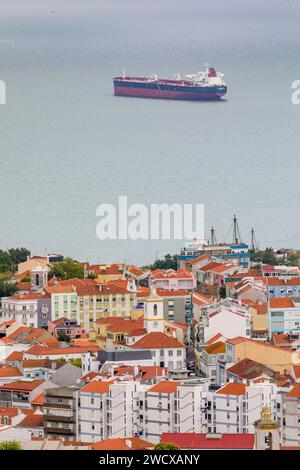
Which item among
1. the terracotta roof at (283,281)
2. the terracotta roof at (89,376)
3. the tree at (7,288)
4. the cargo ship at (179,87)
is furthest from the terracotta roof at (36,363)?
the cargo ship at (179,87)

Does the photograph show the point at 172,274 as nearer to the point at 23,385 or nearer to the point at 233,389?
the point at 23,385

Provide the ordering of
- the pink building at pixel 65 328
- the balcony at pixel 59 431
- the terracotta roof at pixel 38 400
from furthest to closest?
1. the pink building at pixel 65 328
2. the terracotta roof at pixel 38 400
3. the balcony at pixel 59 431

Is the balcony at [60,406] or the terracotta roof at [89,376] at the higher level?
the terracotta roof at [89,376]

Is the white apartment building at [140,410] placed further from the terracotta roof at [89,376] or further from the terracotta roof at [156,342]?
the terracotta roof at [156,342]

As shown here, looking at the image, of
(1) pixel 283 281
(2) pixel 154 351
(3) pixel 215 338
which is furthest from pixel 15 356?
(1) pixel 283 281

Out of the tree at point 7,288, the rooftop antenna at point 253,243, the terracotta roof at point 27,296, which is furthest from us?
the rooftop antenna at point 253,243

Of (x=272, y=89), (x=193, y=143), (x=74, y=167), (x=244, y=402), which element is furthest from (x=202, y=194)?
(x=244, y=402)

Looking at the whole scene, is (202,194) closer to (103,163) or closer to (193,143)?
(103,163)
